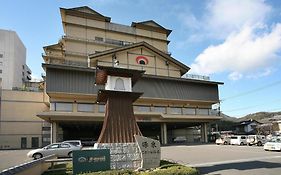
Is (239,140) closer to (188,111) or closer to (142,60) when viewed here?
(188,111)

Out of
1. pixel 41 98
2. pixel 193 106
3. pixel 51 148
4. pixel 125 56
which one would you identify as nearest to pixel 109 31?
pixel 125 56

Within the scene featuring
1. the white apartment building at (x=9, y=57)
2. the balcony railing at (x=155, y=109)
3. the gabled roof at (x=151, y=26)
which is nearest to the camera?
the balcony railing at (x=155, y=109)

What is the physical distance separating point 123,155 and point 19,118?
110 ft

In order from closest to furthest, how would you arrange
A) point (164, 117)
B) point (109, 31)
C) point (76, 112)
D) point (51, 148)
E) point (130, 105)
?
point (130, 105)
point (51, 148)
point (76, 112)
point (164, 117)
point (109, 31)

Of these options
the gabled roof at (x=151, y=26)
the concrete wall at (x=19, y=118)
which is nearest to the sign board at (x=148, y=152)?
the concrete wall at (x=19, y=118)

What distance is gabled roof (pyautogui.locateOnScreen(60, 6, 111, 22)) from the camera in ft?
151

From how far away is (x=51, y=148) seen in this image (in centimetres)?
2183

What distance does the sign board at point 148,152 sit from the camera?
13188 mm

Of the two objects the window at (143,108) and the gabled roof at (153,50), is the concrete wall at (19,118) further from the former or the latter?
the window at (143,108)

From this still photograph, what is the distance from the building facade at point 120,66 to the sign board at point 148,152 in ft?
73.0

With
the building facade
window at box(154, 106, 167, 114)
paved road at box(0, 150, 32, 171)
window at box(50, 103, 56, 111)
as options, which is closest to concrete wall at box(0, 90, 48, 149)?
the building facade

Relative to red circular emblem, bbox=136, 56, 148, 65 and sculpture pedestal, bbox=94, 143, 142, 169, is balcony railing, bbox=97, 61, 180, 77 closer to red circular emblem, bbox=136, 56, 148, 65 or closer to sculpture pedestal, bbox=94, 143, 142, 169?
red circular emblem, bbox=136, 56, 148, 65

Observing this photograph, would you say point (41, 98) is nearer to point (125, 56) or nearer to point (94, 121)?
point (94, 121)

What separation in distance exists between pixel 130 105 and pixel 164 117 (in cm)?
2509
